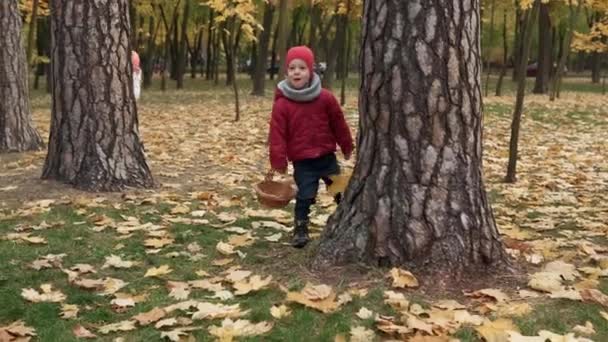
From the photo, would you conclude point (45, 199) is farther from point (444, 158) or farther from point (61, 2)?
point (444, 158)

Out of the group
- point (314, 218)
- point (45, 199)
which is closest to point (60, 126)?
point (45, 199)

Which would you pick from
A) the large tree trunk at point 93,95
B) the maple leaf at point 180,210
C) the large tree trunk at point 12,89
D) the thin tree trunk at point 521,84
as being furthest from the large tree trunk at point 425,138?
the large tree trunk at point 12,89

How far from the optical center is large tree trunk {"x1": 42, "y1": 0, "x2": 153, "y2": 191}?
6.30 m

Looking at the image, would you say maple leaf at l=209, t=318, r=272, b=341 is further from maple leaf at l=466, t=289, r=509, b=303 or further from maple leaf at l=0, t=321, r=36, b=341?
maple leaf at l=466, t=289, r=509, b=303

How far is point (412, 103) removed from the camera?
359 cm

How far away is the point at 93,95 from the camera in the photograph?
633 centimetres

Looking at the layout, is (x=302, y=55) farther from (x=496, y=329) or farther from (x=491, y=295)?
(x=496, y=329)

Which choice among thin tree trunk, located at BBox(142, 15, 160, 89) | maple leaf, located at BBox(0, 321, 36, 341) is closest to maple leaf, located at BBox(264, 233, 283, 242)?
maple leaf, located at BBox(0, 321, 36, 341)

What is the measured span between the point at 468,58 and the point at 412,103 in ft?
1.26

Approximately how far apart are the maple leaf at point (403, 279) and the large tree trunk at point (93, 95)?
11.6ft

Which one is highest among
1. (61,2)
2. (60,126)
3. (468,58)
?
(61,2)

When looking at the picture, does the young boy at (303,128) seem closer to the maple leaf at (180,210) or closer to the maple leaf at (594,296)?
the maple leaf at (180,210)

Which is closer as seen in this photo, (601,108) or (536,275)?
(536,275)

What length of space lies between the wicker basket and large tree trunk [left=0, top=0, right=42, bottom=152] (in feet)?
17.6
